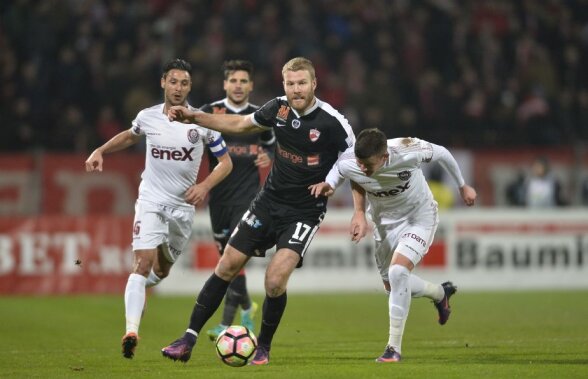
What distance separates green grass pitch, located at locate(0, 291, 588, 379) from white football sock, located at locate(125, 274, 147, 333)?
332 millimetres

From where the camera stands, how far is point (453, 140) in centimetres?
1995

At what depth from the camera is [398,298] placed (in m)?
9.19

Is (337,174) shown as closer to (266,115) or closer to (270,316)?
(266,115)

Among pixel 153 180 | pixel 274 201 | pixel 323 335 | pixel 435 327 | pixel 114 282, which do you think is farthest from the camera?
pixel 114 282

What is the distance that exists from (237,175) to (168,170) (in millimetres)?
1558

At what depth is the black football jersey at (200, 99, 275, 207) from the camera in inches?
456

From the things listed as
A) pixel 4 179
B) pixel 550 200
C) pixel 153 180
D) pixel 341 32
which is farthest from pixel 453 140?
pixel 153 180

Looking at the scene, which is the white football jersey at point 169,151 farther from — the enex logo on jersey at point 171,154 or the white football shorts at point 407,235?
the white football shorts at point 407,235

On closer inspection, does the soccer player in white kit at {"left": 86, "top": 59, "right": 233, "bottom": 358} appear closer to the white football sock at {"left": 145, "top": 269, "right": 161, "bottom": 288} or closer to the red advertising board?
the white football sock at {"left": 145, "top": 269, "right": 161, "bottom": 288}

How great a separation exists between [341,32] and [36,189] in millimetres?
6908

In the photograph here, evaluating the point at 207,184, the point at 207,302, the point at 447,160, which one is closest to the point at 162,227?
the point at 207,184

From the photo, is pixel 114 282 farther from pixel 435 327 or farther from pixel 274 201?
pixel 274 201

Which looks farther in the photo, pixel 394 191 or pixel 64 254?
pixel 64 254

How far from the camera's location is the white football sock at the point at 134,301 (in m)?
9.25
